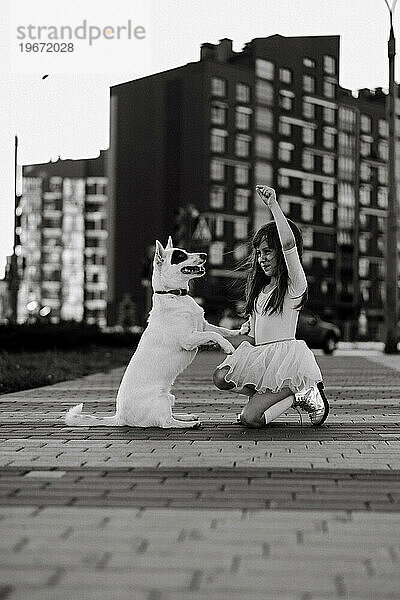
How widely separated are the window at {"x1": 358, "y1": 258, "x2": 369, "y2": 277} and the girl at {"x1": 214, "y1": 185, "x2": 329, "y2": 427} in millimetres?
99265

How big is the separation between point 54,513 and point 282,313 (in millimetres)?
4007

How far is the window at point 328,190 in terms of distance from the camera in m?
104

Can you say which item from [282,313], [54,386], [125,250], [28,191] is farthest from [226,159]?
[282,313]

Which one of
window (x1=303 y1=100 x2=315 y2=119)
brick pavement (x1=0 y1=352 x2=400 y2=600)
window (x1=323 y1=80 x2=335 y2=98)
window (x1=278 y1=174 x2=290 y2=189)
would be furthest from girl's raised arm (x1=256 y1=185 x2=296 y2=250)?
window (x1=323 y1=80 x2=335 y2=98)

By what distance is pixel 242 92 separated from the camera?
93812 millimetres

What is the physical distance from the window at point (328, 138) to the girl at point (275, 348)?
96.4 meters

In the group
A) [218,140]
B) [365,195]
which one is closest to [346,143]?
[365,195]

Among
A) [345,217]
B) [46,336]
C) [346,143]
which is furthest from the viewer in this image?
[346,143]

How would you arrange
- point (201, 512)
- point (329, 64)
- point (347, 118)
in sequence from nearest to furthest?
point (201, 512) → point (329, 64) → point (347, 118)

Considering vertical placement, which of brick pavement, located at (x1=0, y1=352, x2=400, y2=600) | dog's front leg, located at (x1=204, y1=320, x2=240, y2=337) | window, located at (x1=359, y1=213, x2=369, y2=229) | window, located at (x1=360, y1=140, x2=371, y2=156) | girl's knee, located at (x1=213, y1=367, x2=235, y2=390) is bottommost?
brick pavement, located at (x1=0, y1=352, x2=400, y2=600)

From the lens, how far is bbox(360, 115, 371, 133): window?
108125 millimetres

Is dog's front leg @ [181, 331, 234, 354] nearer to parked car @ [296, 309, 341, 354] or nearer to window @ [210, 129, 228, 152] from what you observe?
parked car @ [296, 309, 341, 354]

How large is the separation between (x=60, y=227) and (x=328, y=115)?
57602mm

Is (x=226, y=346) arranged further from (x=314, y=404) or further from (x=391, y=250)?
(x=391, y=250)
